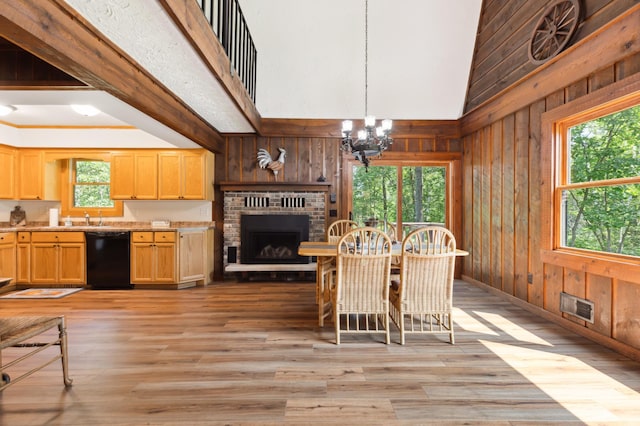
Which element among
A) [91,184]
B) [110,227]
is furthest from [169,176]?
[91,184]

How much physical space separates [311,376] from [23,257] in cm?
509

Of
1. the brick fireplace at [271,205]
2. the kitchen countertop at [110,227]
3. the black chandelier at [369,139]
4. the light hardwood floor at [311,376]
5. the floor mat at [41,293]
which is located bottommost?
the light hardwood floor at [311,376]

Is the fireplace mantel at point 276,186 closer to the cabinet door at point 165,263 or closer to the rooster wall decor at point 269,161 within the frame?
the rooster wall decor at point 269,161

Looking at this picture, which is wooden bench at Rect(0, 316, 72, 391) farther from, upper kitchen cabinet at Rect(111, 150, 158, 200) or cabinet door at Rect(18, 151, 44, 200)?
cabinet door at Rect(18, 151, 44, 200)

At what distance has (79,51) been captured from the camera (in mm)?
2014

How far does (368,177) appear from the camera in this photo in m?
5.45

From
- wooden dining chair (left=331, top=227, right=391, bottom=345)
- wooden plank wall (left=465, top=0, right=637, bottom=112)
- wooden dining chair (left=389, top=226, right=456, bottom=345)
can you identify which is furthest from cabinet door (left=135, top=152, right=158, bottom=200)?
wooden plank wall (left=465, top=0, right=637, bottom=112)

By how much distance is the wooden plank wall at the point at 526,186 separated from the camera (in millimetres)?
2533

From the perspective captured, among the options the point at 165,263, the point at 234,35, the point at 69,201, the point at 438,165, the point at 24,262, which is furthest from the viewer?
the point at 438,165

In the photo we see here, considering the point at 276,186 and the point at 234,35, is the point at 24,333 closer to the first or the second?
the point at 234,35

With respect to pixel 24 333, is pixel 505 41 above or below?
above

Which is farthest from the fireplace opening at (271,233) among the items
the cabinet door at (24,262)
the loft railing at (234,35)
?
the cabinet door at (24,262)

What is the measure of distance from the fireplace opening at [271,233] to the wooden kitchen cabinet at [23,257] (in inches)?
124

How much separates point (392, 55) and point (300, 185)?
2.53m
